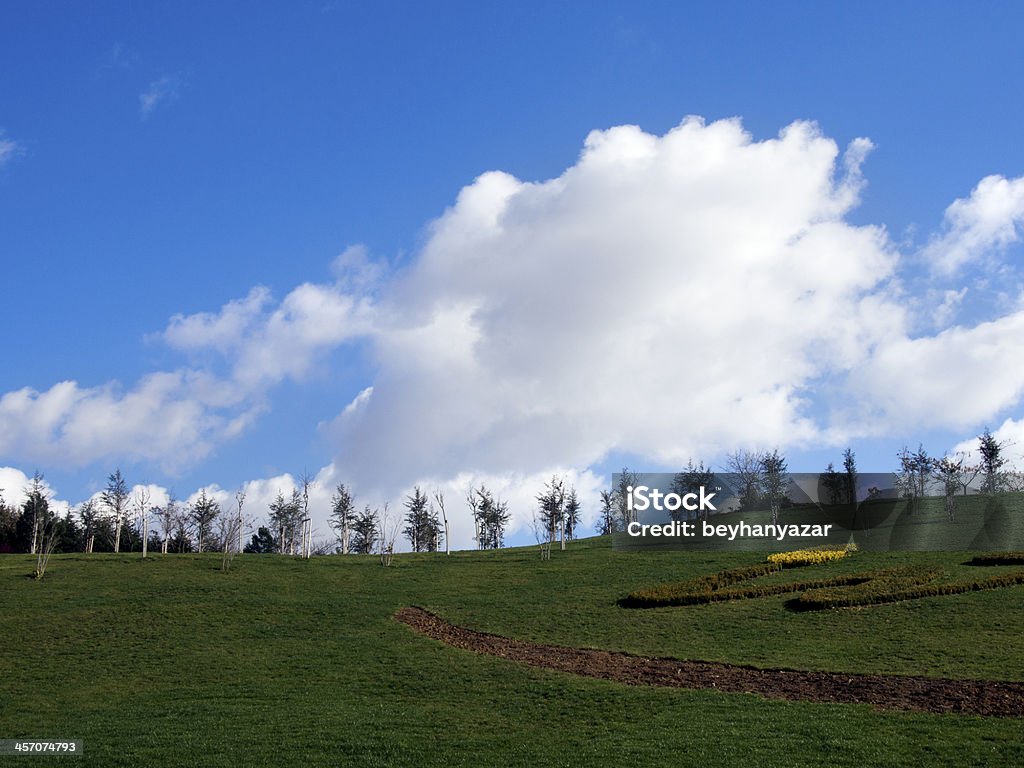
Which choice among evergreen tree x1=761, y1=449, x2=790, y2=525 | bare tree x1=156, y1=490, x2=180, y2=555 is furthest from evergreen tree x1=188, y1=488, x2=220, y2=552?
evergreen tree x1=761, y1=449, x2=790, y2=525

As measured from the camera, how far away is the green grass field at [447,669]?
1984 centimetres

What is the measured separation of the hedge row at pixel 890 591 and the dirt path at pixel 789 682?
1126 centimetres

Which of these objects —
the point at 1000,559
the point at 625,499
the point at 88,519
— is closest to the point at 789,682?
the point at 1000,559

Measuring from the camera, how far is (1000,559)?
44.4 m

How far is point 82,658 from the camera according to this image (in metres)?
32.8

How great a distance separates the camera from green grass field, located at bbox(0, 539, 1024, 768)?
1984 centimetres

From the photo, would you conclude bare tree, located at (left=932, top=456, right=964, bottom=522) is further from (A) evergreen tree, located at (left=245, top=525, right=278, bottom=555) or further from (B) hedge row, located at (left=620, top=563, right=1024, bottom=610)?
(A) evergreen tree, located at (left=245, top=525, right=278, bottom=555)

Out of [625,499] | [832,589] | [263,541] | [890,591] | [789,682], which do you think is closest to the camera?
[789,682]

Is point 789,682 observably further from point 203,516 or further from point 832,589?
point 203,516

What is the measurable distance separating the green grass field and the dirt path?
3.30 ft

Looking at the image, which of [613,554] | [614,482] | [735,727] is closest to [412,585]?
[613,554]

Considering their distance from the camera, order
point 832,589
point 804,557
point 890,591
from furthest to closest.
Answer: point 804,557
point 832,589
point 890,591

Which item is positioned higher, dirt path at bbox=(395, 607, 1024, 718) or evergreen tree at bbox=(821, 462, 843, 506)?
evergreen tree at bbox=(821, 462, 843, 506)

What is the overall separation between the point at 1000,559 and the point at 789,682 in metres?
26.1
